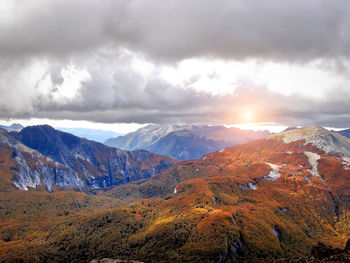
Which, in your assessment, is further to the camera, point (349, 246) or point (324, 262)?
point (349, 246)

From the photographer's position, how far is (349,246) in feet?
480

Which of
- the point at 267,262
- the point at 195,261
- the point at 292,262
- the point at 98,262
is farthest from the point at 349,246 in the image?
the point at 98,262

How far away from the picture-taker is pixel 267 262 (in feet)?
653

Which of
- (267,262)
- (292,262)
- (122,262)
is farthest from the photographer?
(267,262)

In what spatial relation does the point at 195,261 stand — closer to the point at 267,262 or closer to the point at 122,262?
the point at 267,262

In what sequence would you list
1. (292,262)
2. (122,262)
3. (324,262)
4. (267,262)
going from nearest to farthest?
(324,262) < (292,262) < (122,262) < (267,262)

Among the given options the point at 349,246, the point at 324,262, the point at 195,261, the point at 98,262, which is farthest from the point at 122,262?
the point at 349,246

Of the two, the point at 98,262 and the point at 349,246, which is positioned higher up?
the point at 349,246

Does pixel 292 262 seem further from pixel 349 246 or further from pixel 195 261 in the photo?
pixel 195 261

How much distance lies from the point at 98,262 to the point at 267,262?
13597 centimetres

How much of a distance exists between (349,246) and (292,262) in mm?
43982

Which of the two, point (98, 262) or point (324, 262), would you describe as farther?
point (98, 262)

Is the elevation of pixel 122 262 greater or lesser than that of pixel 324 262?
lesser

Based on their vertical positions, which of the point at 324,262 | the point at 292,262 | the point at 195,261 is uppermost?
the point at 324,262
